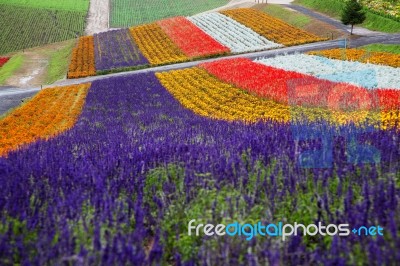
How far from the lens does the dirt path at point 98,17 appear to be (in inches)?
2581

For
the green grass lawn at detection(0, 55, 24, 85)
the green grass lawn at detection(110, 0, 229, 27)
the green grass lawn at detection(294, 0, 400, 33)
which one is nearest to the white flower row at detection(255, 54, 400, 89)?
the green grass lawn at detection(294, 0, 400, 33)

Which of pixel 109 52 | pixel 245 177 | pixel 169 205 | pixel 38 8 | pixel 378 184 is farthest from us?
pixel 38 8

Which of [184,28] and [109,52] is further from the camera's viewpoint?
[184,28]

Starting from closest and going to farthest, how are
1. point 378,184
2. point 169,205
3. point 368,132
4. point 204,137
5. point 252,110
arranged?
point 378,184
point 169,205
point 368,132
point 204,137
point 252,110

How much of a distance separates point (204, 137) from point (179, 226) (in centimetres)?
390

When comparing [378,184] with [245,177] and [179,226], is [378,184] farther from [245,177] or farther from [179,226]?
[179,226]

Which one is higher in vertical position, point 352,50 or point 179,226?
point 179,226

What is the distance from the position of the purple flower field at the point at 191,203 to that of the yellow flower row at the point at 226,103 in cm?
633

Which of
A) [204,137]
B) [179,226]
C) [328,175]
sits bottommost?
[204,137]

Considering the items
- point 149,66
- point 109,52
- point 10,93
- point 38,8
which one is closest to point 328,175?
point 10,93

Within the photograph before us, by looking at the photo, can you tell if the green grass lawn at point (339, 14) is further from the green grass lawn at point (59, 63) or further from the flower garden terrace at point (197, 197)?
the flower garden terrace at point (197, 197)

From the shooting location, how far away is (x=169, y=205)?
188 inches

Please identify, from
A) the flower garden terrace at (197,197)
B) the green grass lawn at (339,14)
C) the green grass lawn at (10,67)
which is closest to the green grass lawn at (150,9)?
the green grass lawn at (339,14)

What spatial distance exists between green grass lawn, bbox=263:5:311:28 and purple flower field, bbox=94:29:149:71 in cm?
1557
